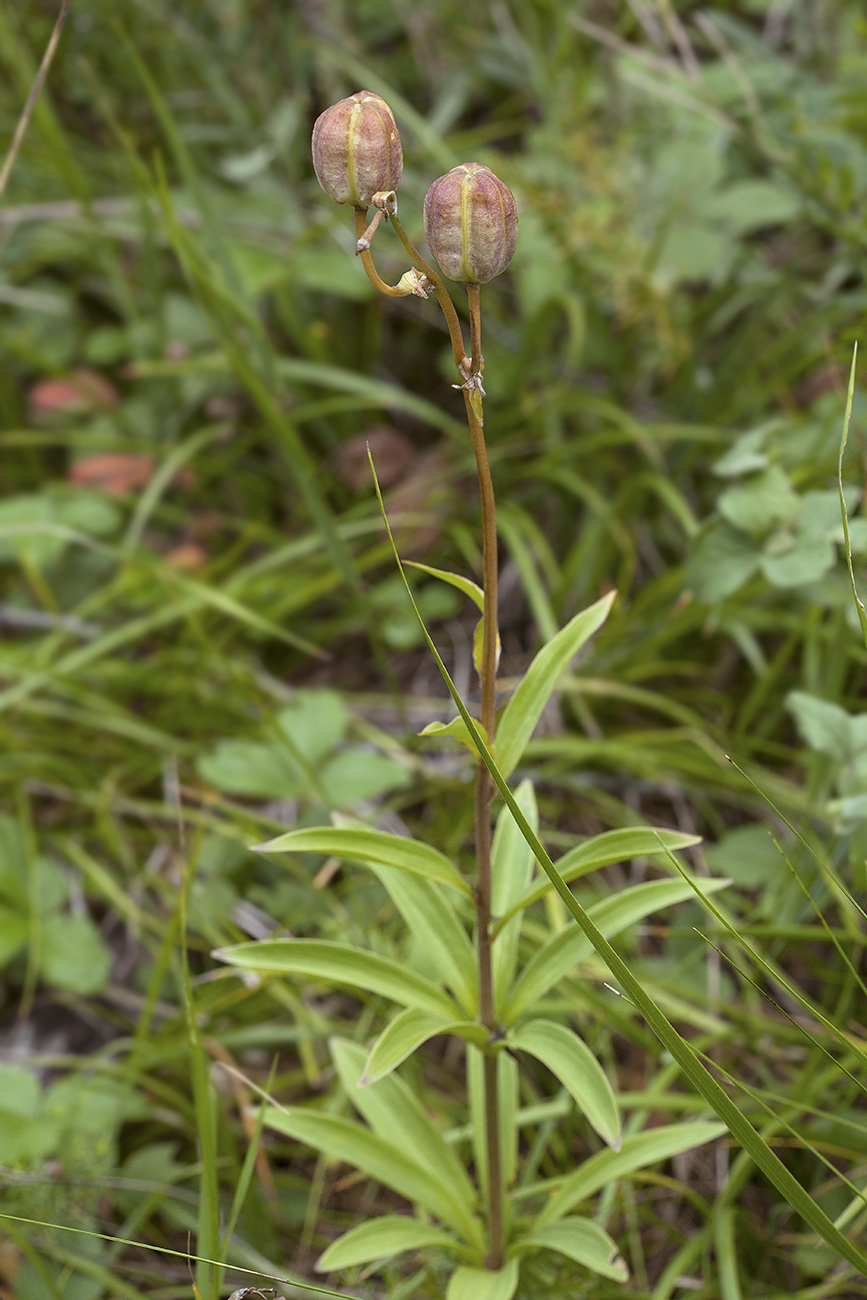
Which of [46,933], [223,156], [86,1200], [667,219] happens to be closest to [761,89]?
[667,219]

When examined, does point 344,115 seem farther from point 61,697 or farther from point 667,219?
point 61,697

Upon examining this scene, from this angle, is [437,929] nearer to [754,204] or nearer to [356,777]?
[356,777]

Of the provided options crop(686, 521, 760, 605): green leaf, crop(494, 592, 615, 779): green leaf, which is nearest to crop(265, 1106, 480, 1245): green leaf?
crop(494, 592, 615, 779): green leaf

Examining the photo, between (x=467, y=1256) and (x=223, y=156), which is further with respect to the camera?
(x=223, y=156)

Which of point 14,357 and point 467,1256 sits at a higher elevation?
point 14,357

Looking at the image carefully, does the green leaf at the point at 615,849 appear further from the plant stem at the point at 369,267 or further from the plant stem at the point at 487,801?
the plant stem at the point at 369,267

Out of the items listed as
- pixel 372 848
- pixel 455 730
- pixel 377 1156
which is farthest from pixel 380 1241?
pixel 455 730

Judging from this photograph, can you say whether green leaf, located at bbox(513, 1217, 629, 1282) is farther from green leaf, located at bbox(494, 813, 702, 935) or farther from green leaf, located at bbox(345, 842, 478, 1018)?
green leaf, located at bbox(494, 813, 702, 935)
